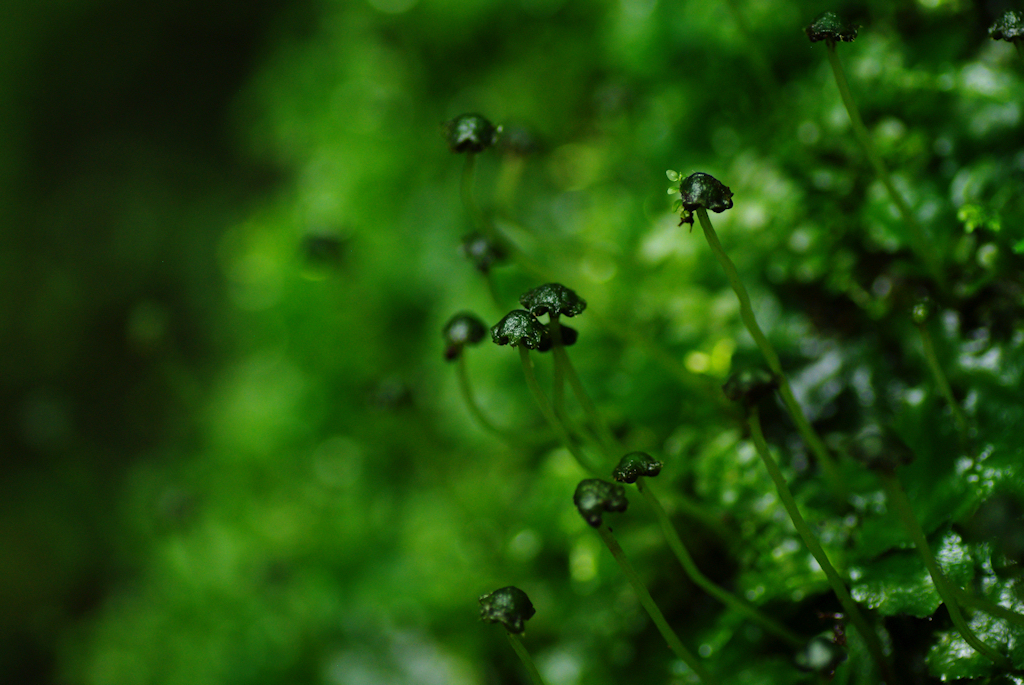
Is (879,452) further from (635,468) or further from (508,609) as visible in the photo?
(508,609)

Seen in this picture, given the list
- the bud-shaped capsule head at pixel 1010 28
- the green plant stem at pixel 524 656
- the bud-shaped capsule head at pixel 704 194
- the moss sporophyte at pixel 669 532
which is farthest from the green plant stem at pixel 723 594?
the bud-shaped capsule head at pixel 1010 28

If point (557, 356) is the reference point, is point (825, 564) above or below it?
below

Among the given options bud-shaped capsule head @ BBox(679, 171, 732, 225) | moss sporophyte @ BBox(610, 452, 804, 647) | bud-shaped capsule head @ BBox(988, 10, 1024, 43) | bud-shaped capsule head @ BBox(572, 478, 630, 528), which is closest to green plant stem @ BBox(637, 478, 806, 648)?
moss sporophyte @ BBox(610, 452, 804, 647)

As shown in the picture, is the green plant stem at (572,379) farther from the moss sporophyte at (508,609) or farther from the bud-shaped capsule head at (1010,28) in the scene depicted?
the bud-shaped capsule head at (1010,28)

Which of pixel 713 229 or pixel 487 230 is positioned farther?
pixel 487 230

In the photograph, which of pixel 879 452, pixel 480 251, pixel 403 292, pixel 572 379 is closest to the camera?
pixel 879 452

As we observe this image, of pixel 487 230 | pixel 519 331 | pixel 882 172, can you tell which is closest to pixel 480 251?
pixel 487 230
